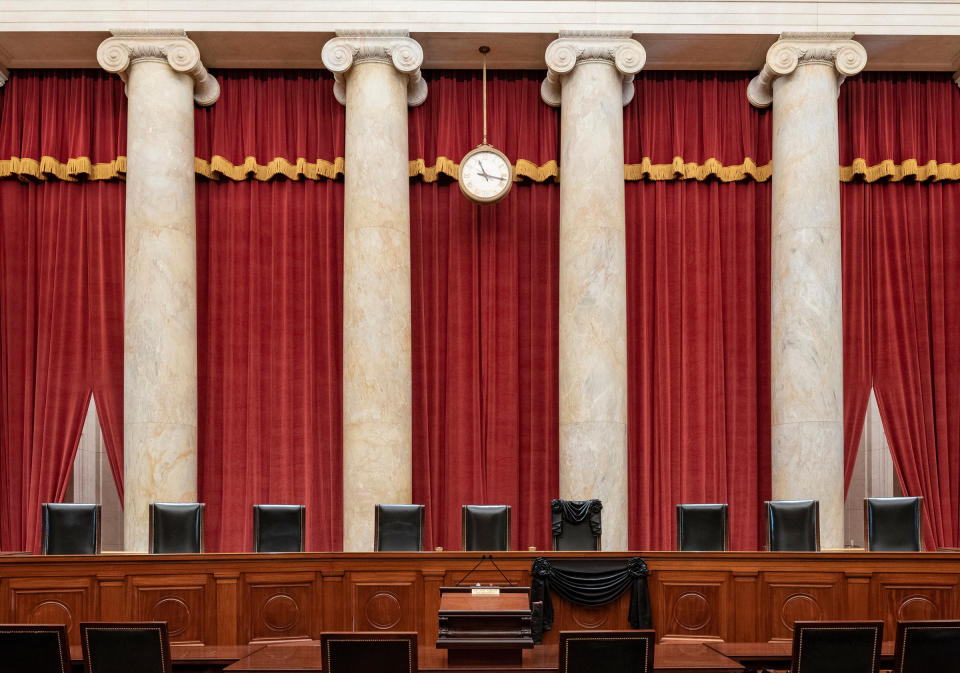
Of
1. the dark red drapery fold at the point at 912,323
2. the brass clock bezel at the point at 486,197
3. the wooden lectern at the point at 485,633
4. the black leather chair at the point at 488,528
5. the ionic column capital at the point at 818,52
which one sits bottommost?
the wooden lectern at the point at 485,633

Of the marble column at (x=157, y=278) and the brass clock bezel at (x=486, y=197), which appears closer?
the marble column at (x=157, y=278)

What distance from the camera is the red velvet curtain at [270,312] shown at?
34.1 ft

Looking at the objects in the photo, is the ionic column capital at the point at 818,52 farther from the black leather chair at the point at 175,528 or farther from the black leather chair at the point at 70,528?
the black leather chair at the point at 70,528

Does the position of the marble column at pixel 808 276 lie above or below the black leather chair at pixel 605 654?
above

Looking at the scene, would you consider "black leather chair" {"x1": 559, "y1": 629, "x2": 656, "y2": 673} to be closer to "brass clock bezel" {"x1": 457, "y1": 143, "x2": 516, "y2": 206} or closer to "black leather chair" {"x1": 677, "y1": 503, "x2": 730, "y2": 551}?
"black leather chair" {"x1": 677, "y1": 503, "x2": 730, "y2": 551}

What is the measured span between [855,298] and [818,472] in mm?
2010

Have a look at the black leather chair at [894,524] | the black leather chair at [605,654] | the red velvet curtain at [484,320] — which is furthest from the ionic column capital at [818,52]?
the black leather chair at [605,654]

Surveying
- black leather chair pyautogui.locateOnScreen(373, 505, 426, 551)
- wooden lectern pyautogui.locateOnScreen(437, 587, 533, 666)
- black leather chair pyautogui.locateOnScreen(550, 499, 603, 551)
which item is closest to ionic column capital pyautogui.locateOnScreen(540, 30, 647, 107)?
black leather chair pyautogui.locateOnScreen(550, 499, 603, 551)

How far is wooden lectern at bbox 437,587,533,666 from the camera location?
5.43 m

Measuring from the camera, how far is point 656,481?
10.5 meters

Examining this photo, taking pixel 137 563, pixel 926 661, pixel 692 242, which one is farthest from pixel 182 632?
pixel 692 242

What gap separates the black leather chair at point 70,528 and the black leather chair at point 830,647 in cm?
510

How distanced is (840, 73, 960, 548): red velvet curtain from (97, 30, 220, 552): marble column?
627cm

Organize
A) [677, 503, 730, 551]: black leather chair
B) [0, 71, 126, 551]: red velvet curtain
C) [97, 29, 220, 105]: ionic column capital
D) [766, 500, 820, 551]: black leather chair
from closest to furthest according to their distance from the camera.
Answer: [766, 500, 820, 551]: black leather chair → [677, 503, 730, 551]: black leather chair → [97, 29, 220, 105]: ionic column capital → [0, 71, 126, 551]: red velvet curtain
